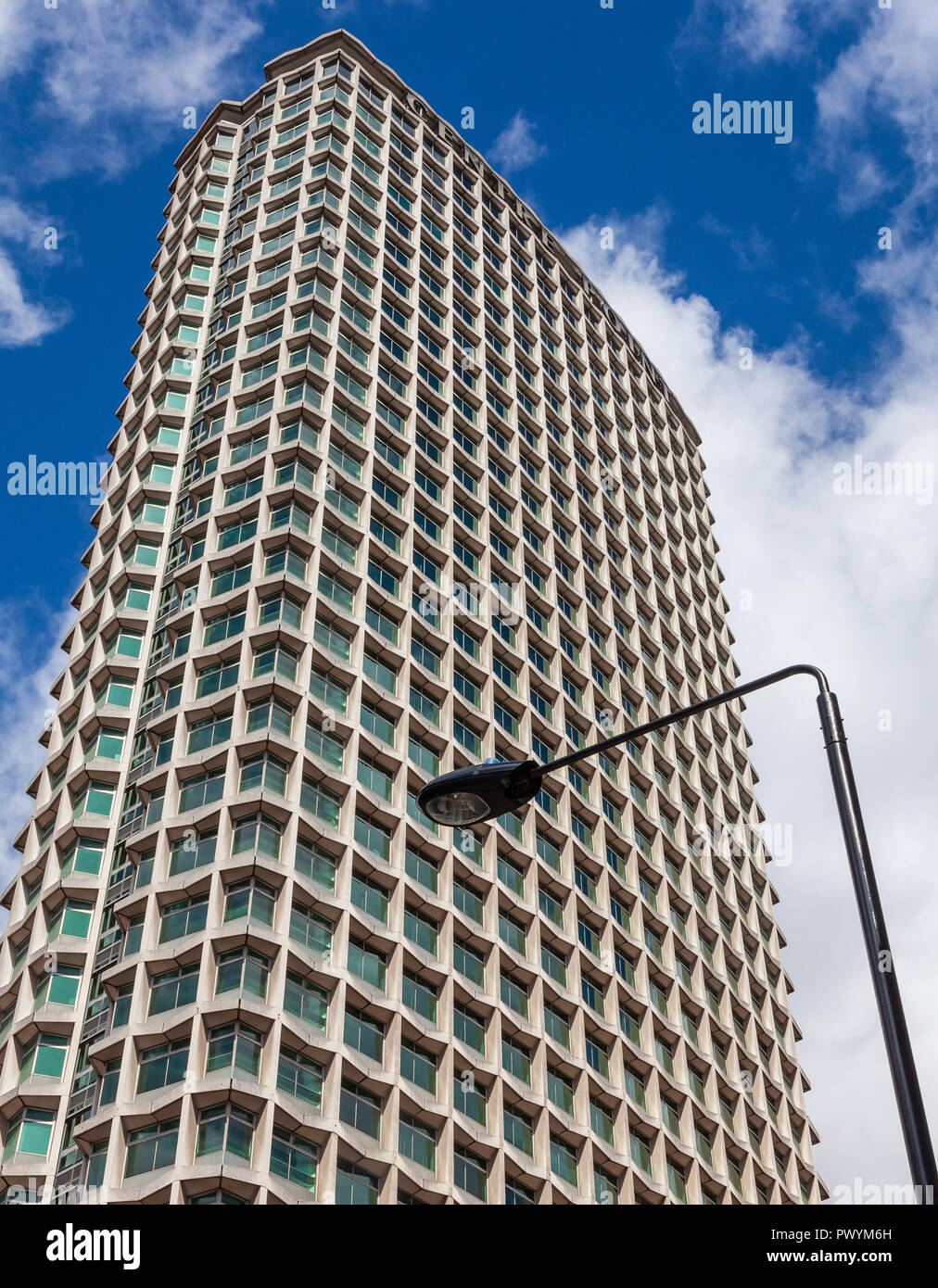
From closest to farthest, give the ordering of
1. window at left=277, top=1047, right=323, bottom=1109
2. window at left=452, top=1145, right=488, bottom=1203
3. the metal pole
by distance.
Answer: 1. the metal pole
2. window at left=277, top=1047, right=323, bottom=1109
3. window at left=452, top=1145, right=488, bottom=1203

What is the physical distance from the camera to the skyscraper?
43.5 metres

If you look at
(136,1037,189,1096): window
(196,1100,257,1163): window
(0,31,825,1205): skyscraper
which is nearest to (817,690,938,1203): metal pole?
(0,31,825,1205): skyscraper

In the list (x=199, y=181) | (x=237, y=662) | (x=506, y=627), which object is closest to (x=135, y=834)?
(x=237, y=662)

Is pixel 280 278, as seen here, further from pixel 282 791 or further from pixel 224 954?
pixel 224 954

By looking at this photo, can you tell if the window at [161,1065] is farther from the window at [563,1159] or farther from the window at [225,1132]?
the window at [563,1159]

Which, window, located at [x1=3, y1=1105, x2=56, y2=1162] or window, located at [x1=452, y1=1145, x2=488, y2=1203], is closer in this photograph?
window, located at [x1=3, y1=1105, x2=56, y2=1162]

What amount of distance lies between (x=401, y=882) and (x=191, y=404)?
2772cm

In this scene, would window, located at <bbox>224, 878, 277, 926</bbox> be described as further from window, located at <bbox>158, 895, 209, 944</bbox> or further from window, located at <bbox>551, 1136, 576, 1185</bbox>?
window, located at <bbox>551, 1136, 576, 1185</bbox>

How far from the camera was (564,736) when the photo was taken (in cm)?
6619

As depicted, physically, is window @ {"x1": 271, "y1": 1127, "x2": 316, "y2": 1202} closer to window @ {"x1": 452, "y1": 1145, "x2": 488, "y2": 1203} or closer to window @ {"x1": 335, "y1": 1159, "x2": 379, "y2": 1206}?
window @ {"x1": 335, "y1": 1159, "x2": 379, "y2": 1206}

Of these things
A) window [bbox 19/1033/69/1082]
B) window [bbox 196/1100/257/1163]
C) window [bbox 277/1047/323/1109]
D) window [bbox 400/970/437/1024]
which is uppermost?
window [bbox 400/970/437/1024]

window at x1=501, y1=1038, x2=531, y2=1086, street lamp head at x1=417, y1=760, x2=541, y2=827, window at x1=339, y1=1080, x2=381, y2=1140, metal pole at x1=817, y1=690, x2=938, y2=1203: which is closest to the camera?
metal pole at x1=817, y1=690, x2=938, y2=1203

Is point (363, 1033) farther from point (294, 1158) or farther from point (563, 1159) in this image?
point (563, 1159)

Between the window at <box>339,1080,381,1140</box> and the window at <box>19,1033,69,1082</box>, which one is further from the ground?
the window at <box>19,1033,69,1082</box>
